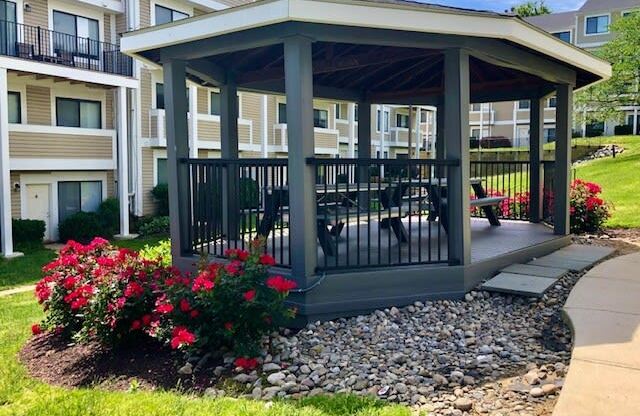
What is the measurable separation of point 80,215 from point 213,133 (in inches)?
239

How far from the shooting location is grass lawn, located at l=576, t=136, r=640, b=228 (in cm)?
1231

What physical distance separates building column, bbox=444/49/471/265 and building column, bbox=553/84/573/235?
3.10 m

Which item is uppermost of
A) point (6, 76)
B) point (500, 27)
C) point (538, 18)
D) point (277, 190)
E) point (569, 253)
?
point (538, 18)

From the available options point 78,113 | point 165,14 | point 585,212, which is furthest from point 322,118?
point 585,212

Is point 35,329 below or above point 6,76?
below

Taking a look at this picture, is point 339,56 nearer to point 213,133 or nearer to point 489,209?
point 489,209

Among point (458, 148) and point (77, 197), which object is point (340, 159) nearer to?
point (458, 148)

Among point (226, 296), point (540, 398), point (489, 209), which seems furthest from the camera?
point (489, 209)

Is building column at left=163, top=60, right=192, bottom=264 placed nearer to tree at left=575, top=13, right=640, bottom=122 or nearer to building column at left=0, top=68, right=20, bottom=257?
building column at left=0, top=68, right=20, bottom=257

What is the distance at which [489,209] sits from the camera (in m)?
9.19

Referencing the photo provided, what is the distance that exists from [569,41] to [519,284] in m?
41.6

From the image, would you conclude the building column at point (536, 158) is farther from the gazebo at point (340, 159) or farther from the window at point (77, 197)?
the window at point (77, 197)

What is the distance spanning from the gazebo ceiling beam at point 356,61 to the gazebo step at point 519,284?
8.47ft

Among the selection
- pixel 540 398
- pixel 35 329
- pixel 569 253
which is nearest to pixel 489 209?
pixel 569 253
